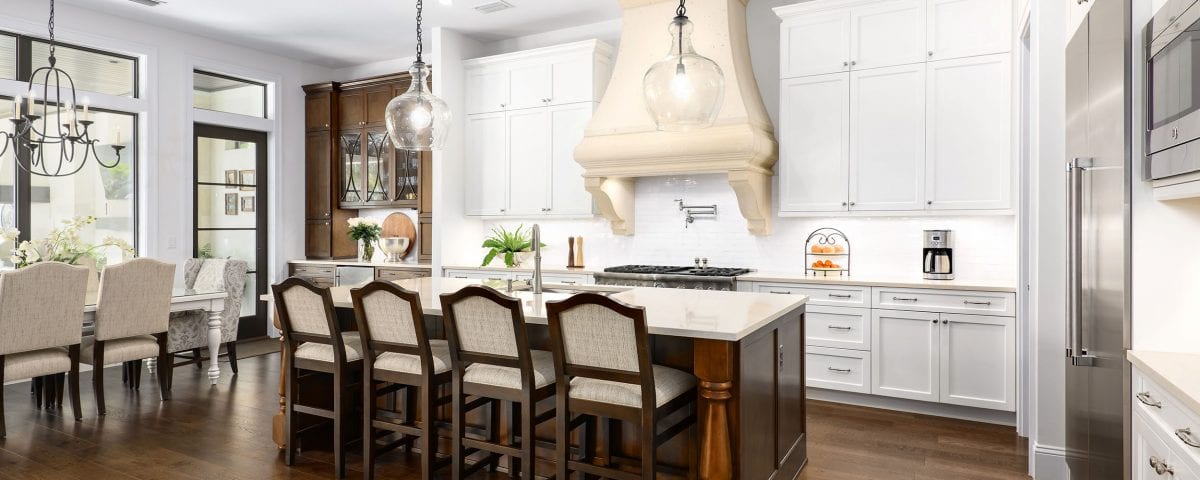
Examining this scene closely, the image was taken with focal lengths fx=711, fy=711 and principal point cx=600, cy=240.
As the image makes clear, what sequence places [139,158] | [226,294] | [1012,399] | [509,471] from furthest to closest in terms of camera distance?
[139,158]
[226,294]
[1012,399]
[509,471]

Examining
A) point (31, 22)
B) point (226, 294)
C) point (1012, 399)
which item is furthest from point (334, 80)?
point (1012, 399)

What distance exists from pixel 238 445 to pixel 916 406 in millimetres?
4082

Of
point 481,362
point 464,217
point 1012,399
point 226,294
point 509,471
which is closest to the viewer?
point 481,362

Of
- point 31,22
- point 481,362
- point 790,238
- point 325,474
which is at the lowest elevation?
point 325,474

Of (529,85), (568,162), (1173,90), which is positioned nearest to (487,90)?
(529,85)

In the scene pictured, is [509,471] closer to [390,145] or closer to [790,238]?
[790,238]

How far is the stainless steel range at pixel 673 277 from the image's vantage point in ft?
16.6

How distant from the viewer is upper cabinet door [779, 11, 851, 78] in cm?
492

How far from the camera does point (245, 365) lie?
19.6 ft

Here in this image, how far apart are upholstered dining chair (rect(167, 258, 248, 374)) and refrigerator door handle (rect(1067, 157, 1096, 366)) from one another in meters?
5.35

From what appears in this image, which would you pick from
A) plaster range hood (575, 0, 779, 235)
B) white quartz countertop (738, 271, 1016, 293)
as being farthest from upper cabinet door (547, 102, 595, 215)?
white quartz countertop (738, 271, 1016, 293)

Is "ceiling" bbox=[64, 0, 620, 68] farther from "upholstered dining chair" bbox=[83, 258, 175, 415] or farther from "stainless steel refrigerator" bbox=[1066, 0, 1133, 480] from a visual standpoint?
"stainless steel refrigerator" bbox=[1066, 0, 1133, 480]

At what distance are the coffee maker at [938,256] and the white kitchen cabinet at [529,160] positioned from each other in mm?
3048

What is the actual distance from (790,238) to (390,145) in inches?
159
